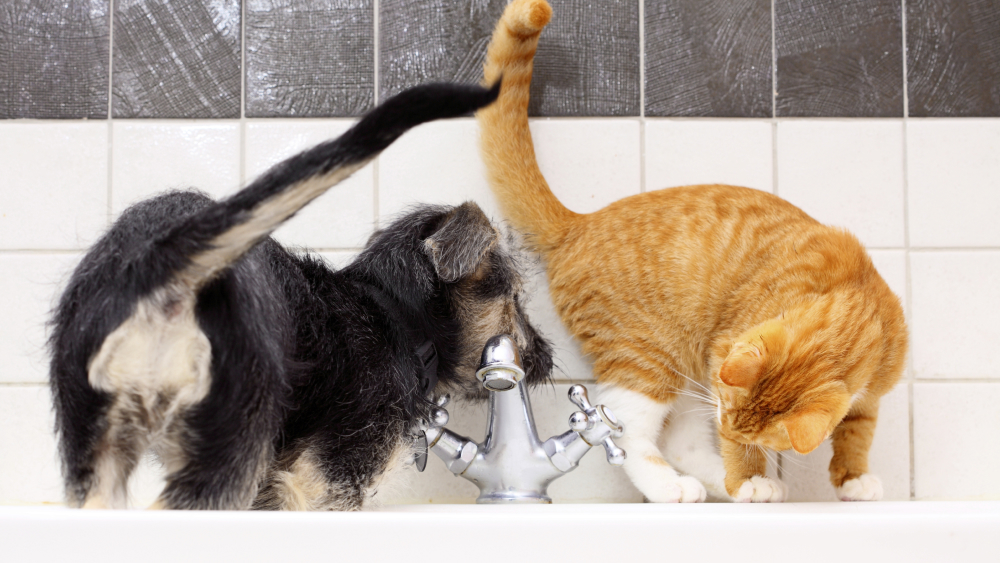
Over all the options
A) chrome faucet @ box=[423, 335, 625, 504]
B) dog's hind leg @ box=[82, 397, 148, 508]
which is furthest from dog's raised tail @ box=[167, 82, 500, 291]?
chrome faucet @ box=[423, 335, 625, 504]

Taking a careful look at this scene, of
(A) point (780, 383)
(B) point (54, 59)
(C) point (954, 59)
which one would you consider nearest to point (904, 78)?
(C) point (954, 59)

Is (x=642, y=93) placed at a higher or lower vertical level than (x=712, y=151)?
higher

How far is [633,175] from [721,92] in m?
0.23

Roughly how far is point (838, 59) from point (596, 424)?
0.85 meters

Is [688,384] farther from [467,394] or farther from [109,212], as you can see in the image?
[109,212]

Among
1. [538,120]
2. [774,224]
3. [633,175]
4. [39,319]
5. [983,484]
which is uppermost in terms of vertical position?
[538,120]

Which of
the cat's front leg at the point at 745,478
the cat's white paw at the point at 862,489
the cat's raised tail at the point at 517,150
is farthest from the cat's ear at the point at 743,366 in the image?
the cat's raised tail at the point at 517,150

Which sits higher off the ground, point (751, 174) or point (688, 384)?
point (751, 174)

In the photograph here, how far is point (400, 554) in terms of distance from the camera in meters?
0.60

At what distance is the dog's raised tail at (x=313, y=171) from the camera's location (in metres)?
0.57

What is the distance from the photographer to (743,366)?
86 cm

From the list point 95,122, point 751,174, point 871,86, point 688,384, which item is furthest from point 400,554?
point 871,86

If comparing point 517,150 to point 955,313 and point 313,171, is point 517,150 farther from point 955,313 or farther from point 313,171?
point 955,313

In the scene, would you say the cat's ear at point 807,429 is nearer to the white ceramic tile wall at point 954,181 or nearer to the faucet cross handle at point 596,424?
the faucet cross handle at point 596,424
